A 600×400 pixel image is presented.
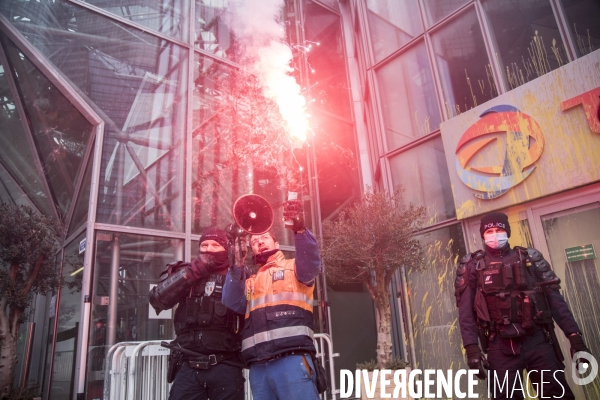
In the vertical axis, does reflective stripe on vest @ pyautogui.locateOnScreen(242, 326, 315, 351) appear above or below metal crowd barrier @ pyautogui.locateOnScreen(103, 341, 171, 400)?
above

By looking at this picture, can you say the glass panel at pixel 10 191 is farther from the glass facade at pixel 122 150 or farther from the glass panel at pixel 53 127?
the glass panel at pixel 53 127

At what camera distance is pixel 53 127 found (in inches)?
305

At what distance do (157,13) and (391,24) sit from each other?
517 cm

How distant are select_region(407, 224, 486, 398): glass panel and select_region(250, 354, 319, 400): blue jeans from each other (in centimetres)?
465

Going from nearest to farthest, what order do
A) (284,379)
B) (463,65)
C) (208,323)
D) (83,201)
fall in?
(284,379)
(208,323)
(83,201)
(463,65)

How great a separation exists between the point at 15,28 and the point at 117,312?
5.40 metres

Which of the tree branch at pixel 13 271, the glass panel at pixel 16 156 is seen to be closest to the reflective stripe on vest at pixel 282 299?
the tree branch at pixel 13 271

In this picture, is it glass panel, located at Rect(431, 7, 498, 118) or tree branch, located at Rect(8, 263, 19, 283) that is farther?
glass panel, located at Rect(431, 7, 498, 118)

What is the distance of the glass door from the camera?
5367 millimetres

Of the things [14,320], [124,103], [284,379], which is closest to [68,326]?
[14,320]

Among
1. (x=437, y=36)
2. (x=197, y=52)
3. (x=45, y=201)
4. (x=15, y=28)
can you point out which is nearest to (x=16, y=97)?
(x=15, y=28)

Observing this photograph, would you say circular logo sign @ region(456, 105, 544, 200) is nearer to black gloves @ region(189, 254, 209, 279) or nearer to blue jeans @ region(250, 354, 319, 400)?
blue jeans @ region(250, 354, 319, 400)

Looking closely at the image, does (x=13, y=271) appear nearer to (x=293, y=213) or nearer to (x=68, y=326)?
(x=68, y=326)

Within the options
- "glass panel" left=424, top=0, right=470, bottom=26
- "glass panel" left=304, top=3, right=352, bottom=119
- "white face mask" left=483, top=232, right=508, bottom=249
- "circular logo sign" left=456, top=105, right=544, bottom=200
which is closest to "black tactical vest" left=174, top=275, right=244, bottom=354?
"white face mask" left=483, top=232, right=508, bottom=249
